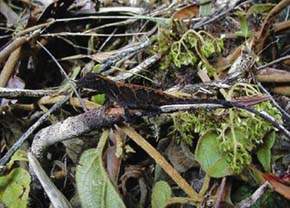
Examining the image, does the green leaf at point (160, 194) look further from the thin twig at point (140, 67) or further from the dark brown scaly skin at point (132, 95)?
the thin twig at point (140, 67)

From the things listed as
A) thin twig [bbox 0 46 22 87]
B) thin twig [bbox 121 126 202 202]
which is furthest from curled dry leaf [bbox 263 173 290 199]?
thin twig [bbox 0 46 22 87]

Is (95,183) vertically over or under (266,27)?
under

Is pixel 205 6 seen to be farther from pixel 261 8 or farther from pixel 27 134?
pixel 27 134

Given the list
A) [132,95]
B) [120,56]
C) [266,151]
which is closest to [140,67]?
[120,56]

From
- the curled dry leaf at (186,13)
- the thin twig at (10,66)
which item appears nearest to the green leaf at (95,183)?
the thin twig at (10,66)

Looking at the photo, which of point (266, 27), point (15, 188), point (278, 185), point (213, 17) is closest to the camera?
point (278, 185)

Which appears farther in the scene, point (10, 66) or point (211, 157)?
point (10, 66)

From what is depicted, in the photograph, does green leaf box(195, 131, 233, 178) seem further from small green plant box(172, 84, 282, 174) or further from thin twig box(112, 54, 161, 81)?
thin twig box(112, 54, 161, 81)
